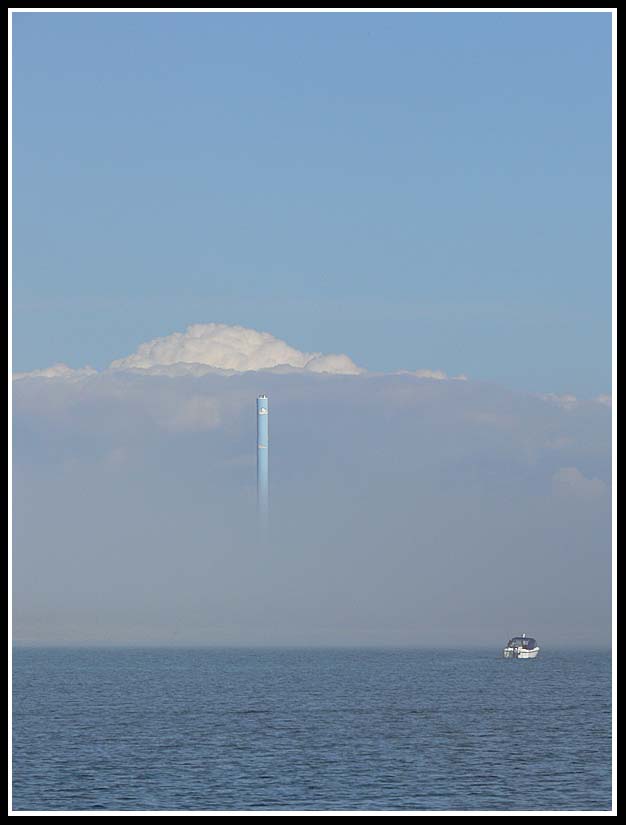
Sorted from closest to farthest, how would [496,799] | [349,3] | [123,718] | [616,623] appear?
1. [349,3]
2. [616,623]
3. [496,799]
4. [123,718]

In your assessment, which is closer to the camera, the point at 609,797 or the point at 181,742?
the point at 609,797

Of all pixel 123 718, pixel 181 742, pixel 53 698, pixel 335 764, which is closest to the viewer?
pixel 335 764

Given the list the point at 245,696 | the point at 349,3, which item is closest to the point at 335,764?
the point at 349,3

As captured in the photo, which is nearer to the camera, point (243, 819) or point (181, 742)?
point (243, 819)

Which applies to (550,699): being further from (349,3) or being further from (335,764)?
(349,3)

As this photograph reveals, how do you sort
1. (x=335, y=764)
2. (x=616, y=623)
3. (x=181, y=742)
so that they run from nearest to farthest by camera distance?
1. (x=616, y=623)
2. (x=335, y=764)
3. (x=181, y=742)

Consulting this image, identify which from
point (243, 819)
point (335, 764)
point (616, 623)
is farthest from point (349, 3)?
point (335, 764)
